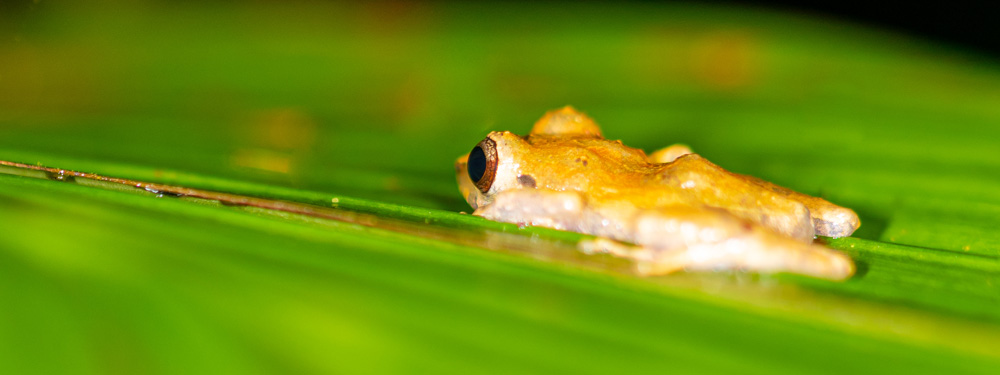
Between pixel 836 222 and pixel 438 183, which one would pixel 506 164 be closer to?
pixel 438 183

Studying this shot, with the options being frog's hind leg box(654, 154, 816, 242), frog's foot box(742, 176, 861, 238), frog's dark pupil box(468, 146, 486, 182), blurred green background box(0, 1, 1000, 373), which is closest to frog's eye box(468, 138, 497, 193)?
frog's dark pupil box(468, 146, 486, 182)

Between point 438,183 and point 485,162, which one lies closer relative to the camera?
point 485,162

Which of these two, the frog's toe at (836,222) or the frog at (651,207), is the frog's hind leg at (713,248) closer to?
the frog at (651,207)

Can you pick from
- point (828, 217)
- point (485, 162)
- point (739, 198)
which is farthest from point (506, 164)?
point (828, 217)

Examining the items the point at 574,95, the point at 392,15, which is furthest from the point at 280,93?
the point at 392,15

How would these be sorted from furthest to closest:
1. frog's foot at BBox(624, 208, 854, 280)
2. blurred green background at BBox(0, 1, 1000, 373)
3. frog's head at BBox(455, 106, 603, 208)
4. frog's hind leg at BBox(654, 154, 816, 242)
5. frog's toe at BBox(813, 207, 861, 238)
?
1. frog's head at BBox(455, 106, 603, 208)
2. frog's toe at BBox(813, 207, 861, 238)
3. frog's hind leg at BBox(654, 154, 816, 242)
4. frog's foot at BBox(624, 208, 854, 280)
5. blurred green background at BBox(0, 1, 1000, 373)

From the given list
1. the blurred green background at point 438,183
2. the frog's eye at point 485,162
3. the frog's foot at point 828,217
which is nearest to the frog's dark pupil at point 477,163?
the frog's eye at point 485,162

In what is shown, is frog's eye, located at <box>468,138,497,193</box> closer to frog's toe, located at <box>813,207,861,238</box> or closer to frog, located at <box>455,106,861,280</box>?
frog, located at <box>455,106,861,280</box>
